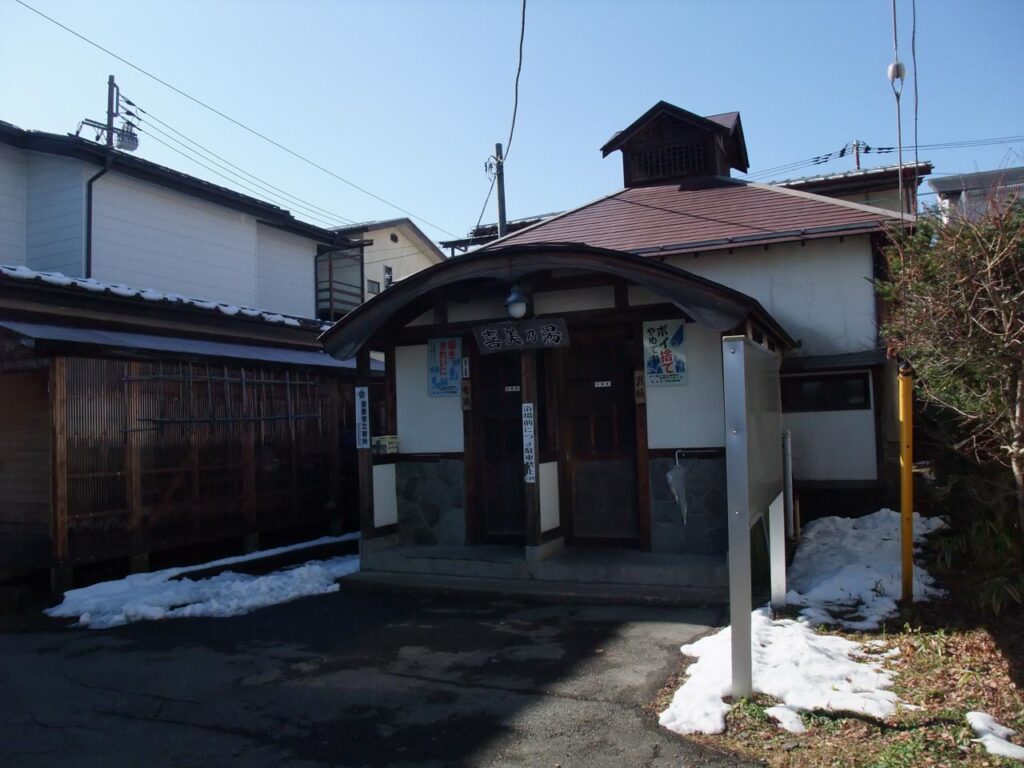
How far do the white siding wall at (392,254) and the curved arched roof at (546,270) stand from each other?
58.6 feet

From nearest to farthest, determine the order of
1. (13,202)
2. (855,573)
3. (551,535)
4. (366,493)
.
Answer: (855,573), (551,535), (366,493), (13,202)

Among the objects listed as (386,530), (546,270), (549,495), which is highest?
(546,270)

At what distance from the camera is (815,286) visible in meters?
10.6

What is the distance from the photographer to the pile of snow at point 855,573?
20.8 feet

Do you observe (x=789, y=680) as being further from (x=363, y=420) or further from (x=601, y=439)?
(x=363, y=420)

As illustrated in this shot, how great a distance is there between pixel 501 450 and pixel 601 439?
49.8 inches

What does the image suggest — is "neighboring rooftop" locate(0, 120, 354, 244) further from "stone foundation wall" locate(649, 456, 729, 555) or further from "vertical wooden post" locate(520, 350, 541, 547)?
"stone foundation wall" locate(649, 456, 729, 555)

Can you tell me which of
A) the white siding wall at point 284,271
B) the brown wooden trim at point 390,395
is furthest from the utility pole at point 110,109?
the brown wooden trim at point 390,395

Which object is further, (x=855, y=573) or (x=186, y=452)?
(x=186, y=452)

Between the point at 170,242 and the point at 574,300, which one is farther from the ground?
the point at 170,242

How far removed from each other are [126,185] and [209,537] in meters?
8.88

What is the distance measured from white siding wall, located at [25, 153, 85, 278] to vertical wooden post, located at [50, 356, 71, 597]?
22.4 feet

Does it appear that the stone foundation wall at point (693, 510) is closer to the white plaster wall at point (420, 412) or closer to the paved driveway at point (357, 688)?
the paved driveway at point (357, 688)

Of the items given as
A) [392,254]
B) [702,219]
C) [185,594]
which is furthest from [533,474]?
[392,254]
